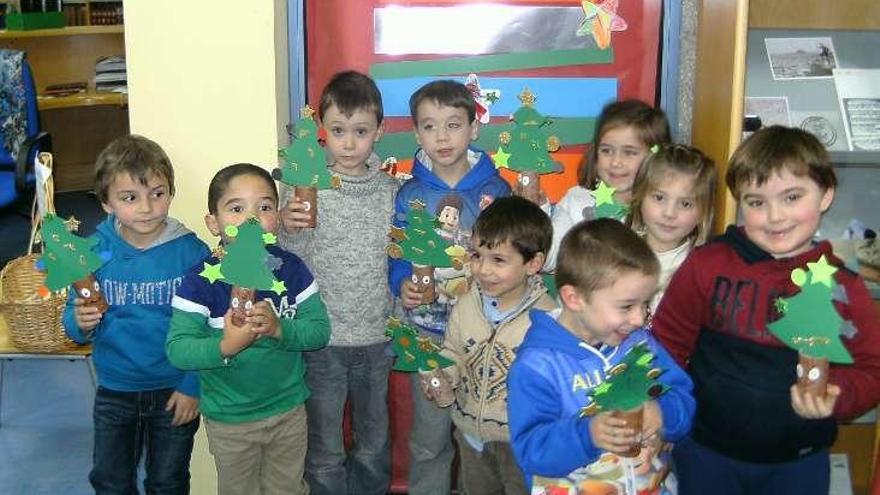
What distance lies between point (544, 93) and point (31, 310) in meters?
1.92

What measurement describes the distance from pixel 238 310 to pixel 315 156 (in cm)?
47

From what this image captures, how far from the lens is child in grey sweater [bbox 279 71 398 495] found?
2648mm

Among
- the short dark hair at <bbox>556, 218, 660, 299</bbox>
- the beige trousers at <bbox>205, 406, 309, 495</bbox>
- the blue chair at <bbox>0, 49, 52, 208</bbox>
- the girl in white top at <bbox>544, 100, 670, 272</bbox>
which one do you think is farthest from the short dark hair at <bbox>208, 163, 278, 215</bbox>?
the blue chair at <bbox>0, 49, 52, 208</bbox>

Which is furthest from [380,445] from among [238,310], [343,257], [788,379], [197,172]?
[788,379]

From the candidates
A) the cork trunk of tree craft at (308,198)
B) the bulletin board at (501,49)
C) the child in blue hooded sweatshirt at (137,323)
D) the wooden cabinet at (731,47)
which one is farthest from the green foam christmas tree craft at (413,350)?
the wooden cabinet at (731,47)

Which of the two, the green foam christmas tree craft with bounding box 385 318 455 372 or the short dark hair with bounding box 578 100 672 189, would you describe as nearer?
the green foam christmas tree craft with bounding box 385 318 455 372

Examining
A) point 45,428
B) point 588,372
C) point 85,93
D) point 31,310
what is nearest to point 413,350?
point 588,372

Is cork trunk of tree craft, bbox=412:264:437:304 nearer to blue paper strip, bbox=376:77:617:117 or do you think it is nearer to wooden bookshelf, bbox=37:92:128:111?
blue paper strip, bbox=376:77:617:117

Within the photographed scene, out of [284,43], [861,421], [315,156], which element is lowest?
[861,421]

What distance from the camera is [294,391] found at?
8.50 feet

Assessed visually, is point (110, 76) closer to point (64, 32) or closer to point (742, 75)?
point (64, 32)

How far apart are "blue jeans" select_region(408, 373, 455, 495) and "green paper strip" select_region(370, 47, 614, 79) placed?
1.01 m

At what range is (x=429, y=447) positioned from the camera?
2.72 m

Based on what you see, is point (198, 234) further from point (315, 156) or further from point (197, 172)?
point (315, 156)
